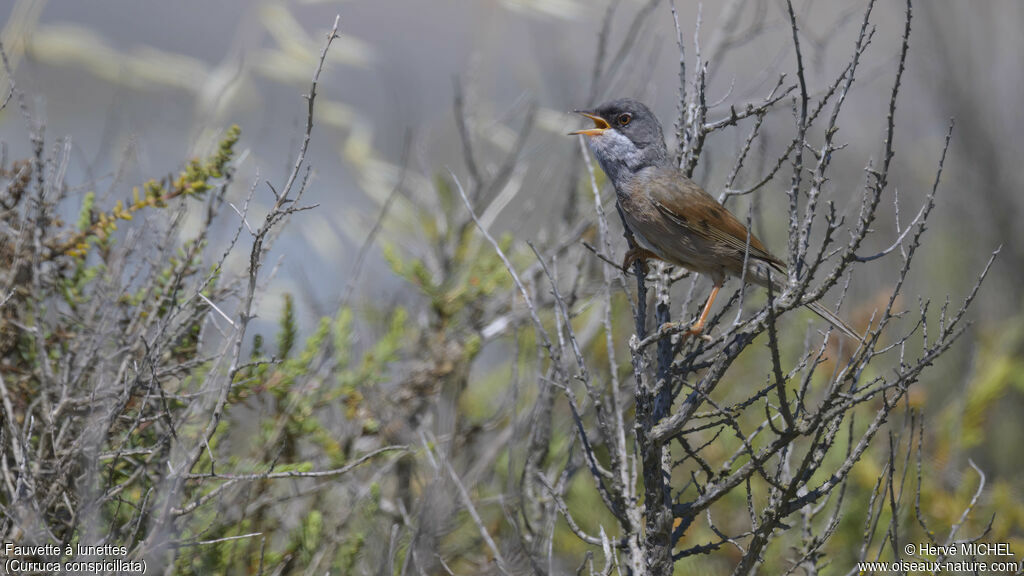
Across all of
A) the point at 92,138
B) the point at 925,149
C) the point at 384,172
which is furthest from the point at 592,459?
the point at 925,149

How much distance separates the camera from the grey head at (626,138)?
153 inches

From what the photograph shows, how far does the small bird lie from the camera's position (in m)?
3.60

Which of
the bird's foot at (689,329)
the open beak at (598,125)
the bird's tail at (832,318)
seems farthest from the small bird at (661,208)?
the bird's foot at (689,329)

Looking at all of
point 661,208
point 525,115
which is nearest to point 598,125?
point 661,208

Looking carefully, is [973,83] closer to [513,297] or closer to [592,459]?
[513,297]

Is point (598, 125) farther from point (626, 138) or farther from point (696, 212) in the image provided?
point (696, 212)

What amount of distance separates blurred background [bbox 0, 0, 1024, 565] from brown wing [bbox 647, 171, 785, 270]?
35 centimetres

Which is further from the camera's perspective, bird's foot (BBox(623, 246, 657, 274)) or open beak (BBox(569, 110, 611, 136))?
open beak (BBox(569, 110, 611, 136))

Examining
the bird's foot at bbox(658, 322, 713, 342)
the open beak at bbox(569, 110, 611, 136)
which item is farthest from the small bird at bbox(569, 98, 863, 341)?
the bird's foot at bbox(658, 322, 713, 342)

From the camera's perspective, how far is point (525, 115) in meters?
7.73

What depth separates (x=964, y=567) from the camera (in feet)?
Result: 11.2

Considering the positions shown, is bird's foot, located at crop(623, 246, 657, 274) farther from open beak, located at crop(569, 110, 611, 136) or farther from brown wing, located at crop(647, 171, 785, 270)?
open beak, located at crop(569, 110, 611, 136)

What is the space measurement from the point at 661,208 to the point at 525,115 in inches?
167

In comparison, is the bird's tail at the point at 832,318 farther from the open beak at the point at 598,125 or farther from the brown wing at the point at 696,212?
the open beak at the point at 598,125
